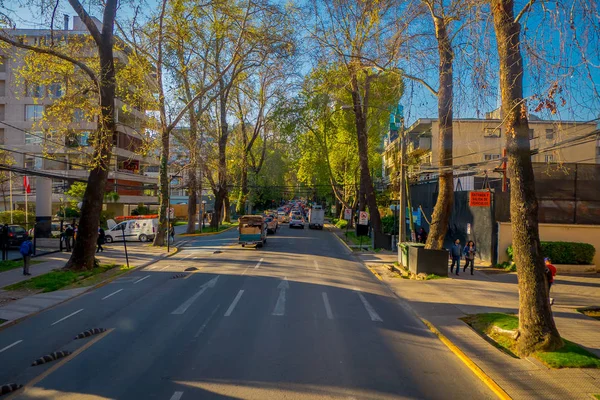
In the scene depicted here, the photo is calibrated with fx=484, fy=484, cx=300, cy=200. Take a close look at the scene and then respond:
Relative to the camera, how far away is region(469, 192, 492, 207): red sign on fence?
23170mm

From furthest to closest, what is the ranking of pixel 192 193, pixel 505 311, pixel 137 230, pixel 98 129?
pixel 192 193 → pixel 137 230 → pixel 98 129 → pixel 505 311

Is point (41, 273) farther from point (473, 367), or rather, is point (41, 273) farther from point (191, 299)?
point (473, 367)

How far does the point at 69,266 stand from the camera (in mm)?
19969

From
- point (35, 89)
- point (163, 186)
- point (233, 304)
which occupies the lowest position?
point (233, 304)

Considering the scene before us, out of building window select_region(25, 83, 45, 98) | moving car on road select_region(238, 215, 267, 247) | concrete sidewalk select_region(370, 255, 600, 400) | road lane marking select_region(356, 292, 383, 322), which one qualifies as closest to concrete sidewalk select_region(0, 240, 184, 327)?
moving car on road select_region(238, 215, 267, 247)

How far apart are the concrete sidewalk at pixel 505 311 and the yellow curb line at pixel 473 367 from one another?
0.11m

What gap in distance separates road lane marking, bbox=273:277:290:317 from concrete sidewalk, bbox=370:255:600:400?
3.76 meters

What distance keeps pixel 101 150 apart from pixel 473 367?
15231mm

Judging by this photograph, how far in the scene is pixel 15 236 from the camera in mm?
28406

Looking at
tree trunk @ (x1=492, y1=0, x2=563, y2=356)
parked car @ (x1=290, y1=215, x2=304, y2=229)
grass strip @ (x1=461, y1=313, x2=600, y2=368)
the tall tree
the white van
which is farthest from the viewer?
parked car @ (x1=290, y1=215, x2=304, y2=229)

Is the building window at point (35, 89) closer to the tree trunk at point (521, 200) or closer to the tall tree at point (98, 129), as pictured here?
the tall tree at point (98, 129)

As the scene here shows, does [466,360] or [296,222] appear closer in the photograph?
[466,360]

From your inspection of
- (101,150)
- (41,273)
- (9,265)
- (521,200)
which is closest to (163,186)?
(9,265)

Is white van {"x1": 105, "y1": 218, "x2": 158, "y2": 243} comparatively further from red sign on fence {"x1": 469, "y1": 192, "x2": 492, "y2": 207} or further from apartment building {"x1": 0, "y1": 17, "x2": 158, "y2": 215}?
red sign on fence {"x1": 469, "y1": 192, "x2": 492, "y2": 207}
